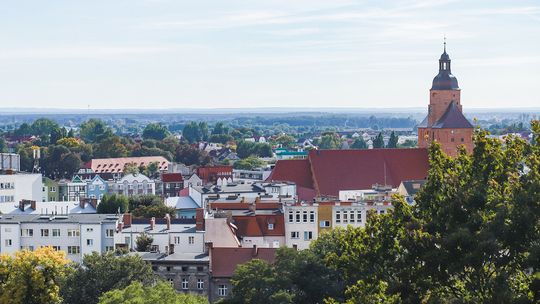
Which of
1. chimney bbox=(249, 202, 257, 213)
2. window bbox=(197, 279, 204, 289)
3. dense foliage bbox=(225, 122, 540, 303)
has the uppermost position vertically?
dense foliage bbox=(225, 122, 540, 303)

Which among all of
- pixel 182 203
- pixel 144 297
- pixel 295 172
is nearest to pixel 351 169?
pixel 295 172

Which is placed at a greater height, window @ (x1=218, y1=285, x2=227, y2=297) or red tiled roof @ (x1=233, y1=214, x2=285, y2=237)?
red tiled roof @ (x1=233, y1=214, x2=285, y2=237)

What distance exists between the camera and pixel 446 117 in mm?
107812

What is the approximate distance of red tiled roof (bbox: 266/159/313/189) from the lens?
9619cm

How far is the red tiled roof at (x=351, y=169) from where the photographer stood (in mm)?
95625

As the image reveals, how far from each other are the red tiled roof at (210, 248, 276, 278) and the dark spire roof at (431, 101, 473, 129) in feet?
157

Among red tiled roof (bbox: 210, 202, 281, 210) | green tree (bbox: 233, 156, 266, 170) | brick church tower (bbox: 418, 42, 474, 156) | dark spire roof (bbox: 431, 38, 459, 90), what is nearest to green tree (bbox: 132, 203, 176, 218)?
red tiled roof (bbox: 210, 202, 281, 210)

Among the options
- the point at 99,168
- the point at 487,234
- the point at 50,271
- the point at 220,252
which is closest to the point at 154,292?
the point at 50,271

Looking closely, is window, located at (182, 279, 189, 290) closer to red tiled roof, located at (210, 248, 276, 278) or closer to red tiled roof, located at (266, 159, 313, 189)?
red tiled roof, located at (210, 248, 276, 278)

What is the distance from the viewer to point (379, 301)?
29.2 meters

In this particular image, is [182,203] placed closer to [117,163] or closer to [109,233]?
[109,233]

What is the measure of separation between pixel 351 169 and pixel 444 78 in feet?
58.3

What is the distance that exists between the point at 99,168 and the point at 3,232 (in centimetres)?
7904

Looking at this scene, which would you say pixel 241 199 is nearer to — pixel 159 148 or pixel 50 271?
pixel 50 271
